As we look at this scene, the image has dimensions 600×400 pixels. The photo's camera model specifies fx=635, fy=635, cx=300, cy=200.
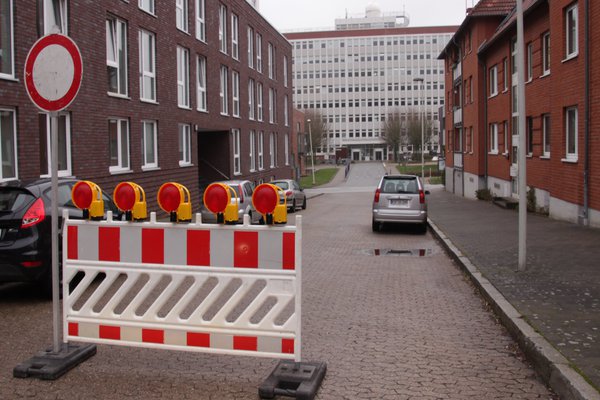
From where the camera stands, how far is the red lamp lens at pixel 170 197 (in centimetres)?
504

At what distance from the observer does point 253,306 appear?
4.83 metres

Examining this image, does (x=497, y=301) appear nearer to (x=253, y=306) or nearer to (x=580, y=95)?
(x=253, y=306)

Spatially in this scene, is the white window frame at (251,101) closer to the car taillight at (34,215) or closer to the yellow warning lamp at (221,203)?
the car taillight at (34,215)

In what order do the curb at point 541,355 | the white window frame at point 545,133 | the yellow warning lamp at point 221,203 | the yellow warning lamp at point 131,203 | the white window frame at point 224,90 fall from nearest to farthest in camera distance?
the curb at point 541,355 → the yellow warning lamp at point 221,203 → the yellow warning lamp at point 131,203 → the white window frame at point 545,133 → the white window frame at point 224,90

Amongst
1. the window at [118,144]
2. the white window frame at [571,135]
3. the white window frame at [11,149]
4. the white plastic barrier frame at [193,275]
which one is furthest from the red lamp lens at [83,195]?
the white window frame at [571,135]

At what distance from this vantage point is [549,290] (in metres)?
7.98

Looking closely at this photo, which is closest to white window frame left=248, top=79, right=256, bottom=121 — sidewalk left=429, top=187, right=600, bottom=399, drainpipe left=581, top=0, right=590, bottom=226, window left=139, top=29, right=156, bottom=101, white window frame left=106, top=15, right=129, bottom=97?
window left=139, top=29, right=156, bottom=101

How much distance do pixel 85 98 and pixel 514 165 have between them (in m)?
16.0

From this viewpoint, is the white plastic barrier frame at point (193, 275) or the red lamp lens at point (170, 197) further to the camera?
the red lamp lens at point (170, 197)

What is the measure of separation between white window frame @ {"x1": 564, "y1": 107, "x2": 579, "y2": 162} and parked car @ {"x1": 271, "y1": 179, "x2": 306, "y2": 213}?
12084 millimetres

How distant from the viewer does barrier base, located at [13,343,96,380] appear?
496 centimetres

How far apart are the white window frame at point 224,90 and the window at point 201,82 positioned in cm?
265

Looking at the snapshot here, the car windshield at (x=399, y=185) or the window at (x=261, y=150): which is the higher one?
the window at (x=261, y=150)

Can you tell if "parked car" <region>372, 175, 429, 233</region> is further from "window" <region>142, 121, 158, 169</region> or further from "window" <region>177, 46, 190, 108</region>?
"window" <region>177, 46, 190, 108</region>
